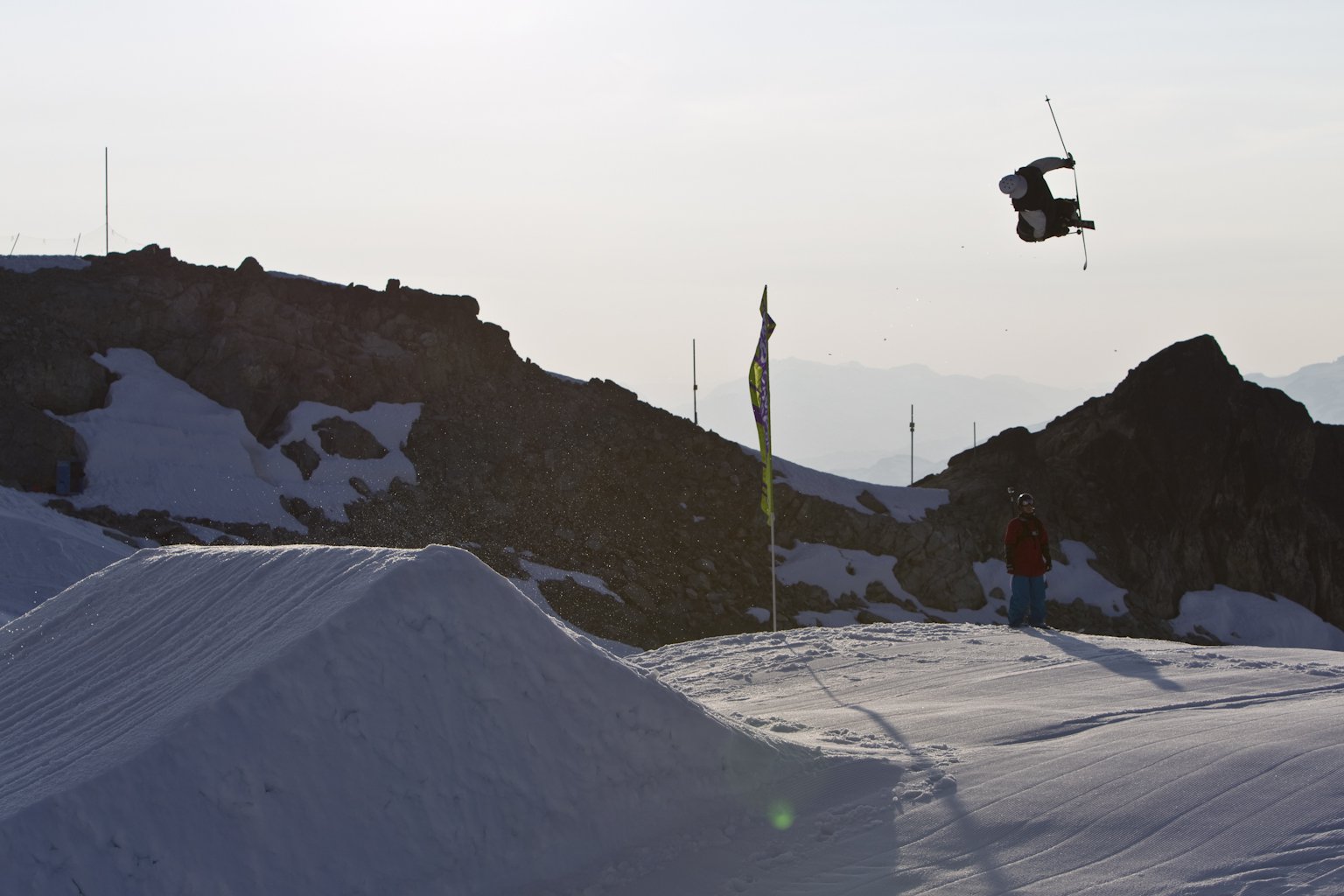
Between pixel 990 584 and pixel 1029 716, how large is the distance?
24526 millimetres

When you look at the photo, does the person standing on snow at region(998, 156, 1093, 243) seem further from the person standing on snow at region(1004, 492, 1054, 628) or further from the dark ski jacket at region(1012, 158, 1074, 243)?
the person standing on snow at region(1004, 492, 1054, 628)

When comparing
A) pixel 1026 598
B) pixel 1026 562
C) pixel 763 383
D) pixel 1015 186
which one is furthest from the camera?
pixel 763 383

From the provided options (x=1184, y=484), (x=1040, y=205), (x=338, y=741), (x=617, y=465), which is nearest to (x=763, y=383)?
(x=1040, y=205)

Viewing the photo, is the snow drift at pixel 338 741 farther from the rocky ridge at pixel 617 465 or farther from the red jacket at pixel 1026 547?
the rocky ridge at pixel 617 465

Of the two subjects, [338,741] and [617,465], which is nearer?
[338,741]

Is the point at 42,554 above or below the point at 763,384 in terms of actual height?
below

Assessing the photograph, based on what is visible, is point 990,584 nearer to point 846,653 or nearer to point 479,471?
point 479,471

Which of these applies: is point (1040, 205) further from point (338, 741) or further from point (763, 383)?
point (338, 741)

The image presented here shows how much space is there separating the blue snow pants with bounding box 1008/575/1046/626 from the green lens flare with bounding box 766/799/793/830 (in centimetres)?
786

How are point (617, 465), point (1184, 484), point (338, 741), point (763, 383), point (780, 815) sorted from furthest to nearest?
point (1184, 484), point (617, 465), point (763, 383), point (780, 815), point (338, 741)

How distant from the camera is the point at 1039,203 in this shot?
38.5ft

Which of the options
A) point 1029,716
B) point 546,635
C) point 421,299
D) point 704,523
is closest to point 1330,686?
point 1029,716

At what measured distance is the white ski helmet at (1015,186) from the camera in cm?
1160

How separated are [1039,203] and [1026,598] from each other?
5725 mm
